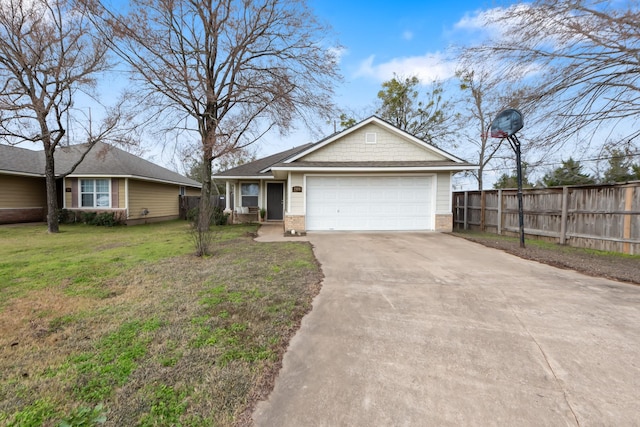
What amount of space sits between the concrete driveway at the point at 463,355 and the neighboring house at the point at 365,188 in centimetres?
597

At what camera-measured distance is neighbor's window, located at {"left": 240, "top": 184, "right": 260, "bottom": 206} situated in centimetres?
1599

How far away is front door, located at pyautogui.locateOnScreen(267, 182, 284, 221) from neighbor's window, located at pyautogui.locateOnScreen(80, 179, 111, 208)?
833cm

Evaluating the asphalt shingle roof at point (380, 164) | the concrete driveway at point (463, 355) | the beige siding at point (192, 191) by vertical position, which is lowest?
the concrete driveway at point (463, 355)

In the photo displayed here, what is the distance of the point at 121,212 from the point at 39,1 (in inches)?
355

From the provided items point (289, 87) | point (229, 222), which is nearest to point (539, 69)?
point (289, 87)

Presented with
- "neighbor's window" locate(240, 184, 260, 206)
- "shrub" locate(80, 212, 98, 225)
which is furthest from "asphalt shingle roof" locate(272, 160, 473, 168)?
"shrub" locate(80, 212, 98, 225)

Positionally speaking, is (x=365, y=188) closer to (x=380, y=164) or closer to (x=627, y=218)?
(x=380, y=164)

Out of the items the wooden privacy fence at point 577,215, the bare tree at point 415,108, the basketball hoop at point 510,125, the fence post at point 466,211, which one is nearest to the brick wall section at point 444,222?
the wooden privacy fence at point 577,215

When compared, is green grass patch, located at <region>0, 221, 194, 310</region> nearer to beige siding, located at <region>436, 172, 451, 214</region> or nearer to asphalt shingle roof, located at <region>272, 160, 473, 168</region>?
asphalt shingle roof, located at <region>272, 160, 473, 168</region>

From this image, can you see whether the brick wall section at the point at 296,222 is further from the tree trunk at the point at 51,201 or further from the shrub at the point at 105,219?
the shrub at the point at 105,219

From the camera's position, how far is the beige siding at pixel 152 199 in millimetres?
15576

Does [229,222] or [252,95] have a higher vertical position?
[252,95]

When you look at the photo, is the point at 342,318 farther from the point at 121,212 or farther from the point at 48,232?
the point at 121,212

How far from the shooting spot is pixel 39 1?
11016mm
